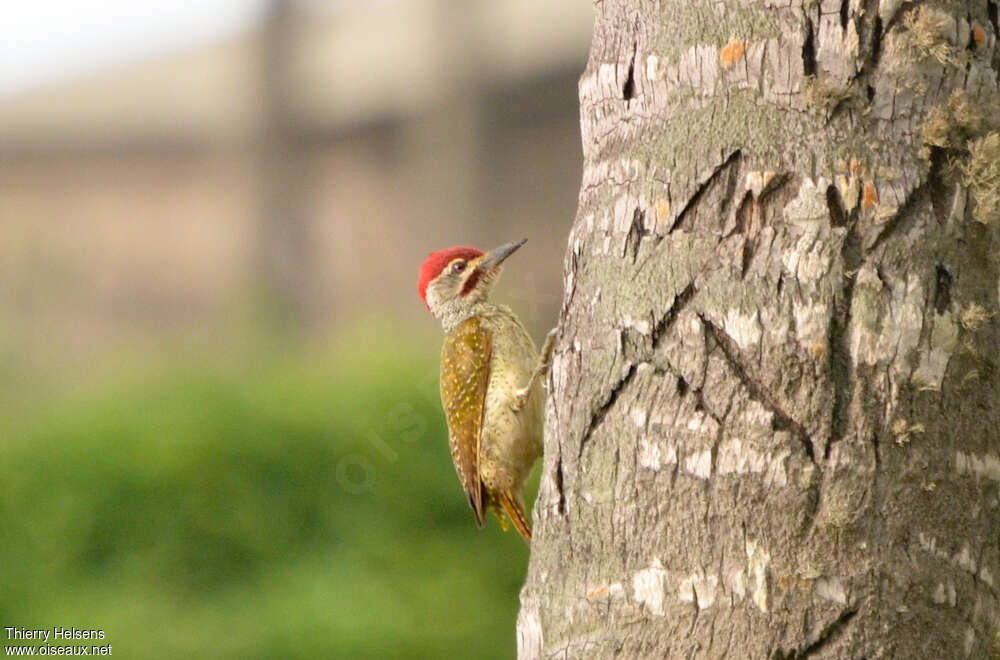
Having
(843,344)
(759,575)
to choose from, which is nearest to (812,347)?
(843,344)

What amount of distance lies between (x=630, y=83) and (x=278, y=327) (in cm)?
611

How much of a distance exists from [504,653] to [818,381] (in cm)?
452

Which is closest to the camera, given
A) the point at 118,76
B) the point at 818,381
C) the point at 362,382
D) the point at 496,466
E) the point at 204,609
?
the point at 818,381

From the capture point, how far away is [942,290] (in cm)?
239

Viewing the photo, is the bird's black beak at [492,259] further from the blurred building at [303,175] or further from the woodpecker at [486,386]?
the blurred building at [303,175]

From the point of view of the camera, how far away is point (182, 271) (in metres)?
12.5

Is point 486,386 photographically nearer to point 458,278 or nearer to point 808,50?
point 458,278

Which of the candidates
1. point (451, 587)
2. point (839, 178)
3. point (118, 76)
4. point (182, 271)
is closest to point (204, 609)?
point (451, 587)

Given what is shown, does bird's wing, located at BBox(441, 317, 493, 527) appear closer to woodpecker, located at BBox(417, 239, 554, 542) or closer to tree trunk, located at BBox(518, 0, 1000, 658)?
woodpecker, located at BBox(417, 239, 554, 542)

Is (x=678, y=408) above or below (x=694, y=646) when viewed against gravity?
above

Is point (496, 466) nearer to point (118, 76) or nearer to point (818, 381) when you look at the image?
point (818, 381)

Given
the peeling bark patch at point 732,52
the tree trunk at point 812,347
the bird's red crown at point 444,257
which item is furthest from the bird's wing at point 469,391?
the peeling bark patch at point 732,52

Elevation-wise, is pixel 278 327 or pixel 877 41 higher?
pixel 877 41

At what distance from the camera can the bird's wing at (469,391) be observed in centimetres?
447
